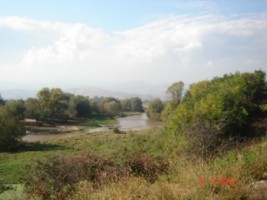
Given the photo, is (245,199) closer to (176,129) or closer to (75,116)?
(176,129)

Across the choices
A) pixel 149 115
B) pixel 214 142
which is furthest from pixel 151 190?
pixel 149 115

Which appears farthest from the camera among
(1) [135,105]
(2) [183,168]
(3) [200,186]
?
(1) [135,105]

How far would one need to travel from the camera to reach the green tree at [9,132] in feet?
140

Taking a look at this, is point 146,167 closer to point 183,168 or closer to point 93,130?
point 183,168

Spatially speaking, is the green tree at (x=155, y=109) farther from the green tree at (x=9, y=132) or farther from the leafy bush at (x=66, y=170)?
the leafy bush at (x=66, y=170)

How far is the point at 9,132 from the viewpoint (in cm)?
4350

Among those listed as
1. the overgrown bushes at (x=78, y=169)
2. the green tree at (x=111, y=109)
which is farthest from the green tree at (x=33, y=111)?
the overgrown bushes at (x=78, y=169)

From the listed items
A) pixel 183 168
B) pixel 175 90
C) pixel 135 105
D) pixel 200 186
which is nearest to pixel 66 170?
pixel 183 168

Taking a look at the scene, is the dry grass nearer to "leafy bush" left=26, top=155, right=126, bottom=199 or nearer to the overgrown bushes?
the overgrown bushes

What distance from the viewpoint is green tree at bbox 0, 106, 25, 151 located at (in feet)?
140

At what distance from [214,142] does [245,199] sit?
12850 mm

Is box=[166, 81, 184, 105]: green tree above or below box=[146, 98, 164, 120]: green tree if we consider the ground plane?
above

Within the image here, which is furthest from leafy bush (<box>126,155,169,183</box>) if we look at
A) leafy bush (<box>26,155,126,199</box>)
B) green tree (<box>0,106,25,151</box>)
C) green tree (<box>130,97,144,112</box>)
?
green tree (<box>130,97,144,112</box>)

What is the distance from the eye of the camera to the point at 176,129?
102 ft
